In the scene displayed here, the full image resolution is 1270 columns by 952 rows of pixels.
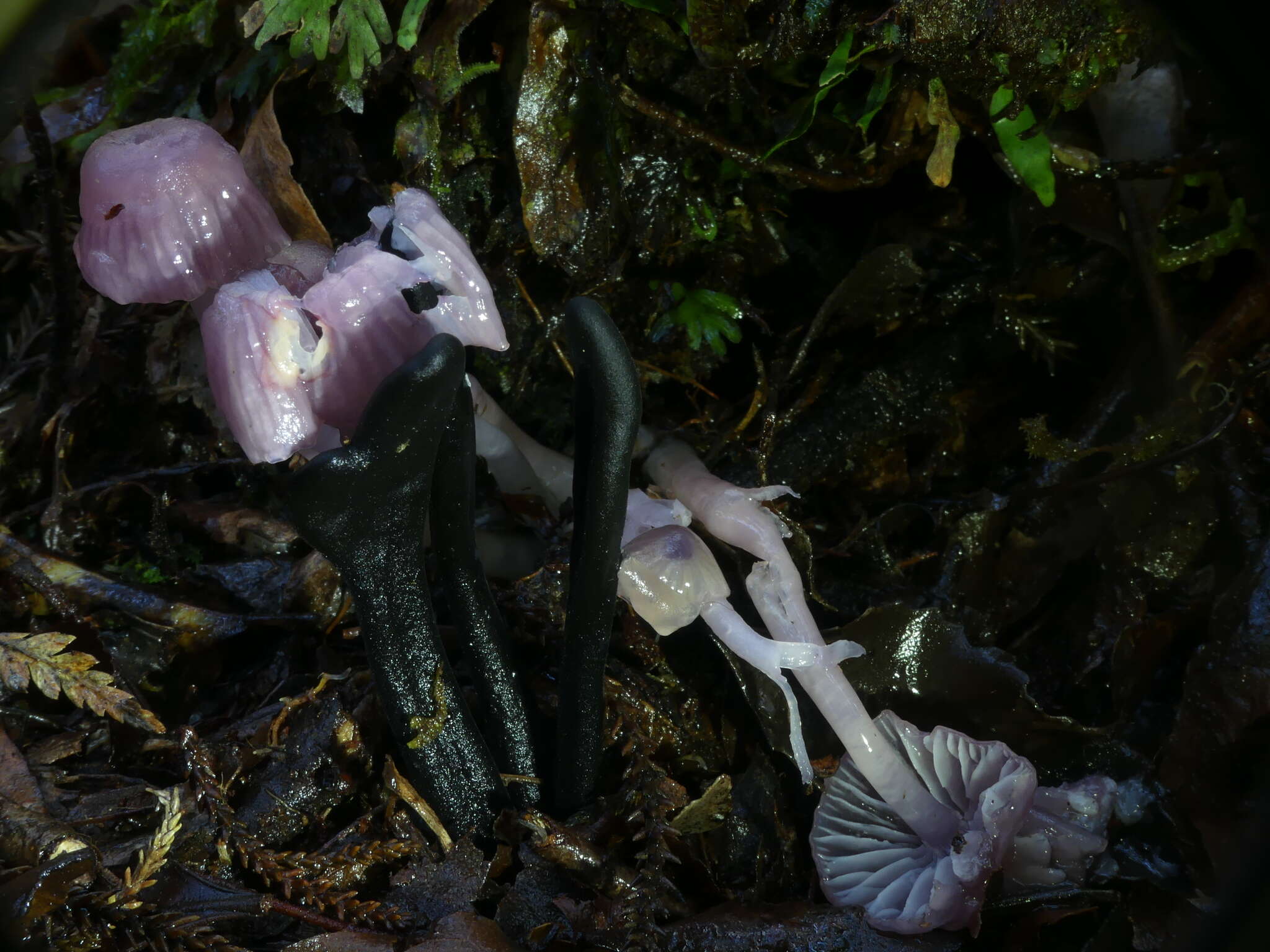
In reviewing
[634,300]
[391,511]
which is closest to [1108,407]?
[634,300]

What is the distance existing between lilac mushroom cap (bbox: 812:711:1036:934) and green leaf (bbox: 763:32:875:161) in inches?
43.7

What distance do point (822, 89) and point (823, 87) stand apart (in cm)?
1

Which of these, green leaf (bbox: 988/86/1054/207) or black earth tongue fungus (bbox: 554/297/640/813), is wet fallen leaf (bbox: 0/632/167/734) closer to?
black earth tongue fungus (bbox: 554/297/640/813)

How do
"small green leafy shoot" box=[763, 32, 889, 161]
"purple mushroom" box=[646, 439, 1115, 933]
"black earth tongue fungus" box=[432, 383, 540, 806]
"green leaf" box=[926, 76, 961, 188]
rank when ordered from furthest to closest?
1. "green leaf" box=[926, 76, 961, 188]
2. "small green leafy shoot" box=[763, 32, 889, 161]
3. "purple mushroom" box=[646, 439, 1115, 933]
4. "black earth tongue fungus" box=[432, 383, 540, 806]

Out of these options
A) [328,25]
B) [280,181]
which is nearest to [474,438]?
[280,181]

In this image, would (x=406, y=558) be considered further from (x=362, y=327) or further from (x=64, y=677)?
(x=64, y=677)

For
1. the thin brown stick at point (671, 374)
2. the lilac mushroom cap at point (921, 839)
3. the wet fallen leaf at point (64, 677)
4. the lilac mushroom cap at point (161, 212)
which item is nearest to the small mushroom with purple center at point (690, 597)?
the lilac mushroom cap at point (921, 839)

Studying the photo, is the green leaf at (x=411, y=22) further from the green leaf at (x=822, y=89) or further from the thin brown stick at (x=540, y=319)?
the green leaf at (x=822, y=89)

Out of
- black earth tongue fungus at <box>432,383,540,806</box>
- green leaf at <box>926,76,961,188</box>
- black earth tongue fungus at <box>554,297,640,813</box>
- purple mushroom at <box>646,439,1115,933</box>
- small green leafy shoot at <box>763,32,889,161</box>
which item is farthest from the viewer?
green leaf at <box>926,76,961,188</box>

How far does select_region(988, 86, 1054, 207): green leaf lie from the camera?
1699 mm

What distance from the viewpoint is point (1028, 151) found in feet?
5.65

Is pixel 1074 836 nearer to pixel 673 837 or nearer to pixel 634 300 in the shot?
pixel 673 837

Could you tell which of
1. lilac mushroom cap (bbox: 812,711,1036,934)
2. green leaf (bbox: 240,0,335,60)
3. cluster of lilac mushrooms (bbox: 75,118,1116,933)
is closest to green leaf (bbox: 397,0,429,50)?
green leaf (bbox: 240,0,335,60)

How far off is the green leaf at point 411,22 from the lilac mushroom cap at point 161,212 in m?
0.43
